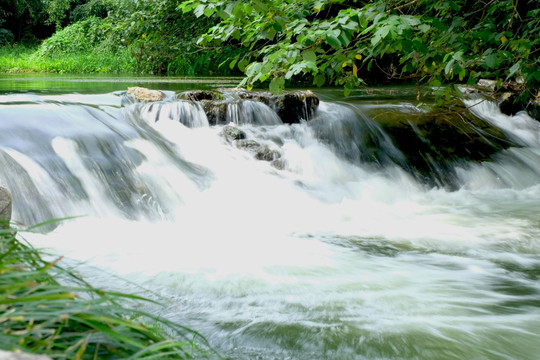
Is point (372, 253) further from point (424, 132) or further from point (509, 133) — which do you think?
point (509, 133)

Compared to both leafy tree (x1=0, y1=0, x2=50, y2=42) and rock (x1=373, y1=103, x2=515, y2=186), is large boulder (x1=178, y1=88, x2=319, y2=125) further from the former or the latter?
leafy tree (x1=0, y1=0, x2=50, y2=42)

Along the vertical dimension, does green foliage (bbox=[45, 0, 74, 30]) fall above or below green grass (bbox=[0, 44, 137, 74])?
above

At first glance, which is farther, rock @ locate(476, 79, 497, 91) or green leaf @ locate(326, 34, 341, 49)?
rock @ locate(476, 79, 497, 91)

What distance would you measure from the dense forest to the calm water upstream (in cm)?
121

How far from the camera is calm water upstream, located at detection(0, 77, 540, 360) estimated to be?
2.77 meters

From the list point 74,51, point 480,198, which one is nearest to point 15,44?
point 74,51

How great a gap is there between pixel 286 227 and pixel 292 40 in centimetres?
893

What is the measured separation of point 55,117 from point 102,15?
979 inches

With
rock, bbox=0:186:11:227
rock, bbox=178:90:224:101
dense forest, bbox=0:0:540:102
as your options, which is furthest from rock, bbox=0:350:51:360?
rock, bbox=178:90:224:101

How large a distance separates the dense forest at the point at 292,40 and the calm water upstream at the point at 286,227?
1215 mm

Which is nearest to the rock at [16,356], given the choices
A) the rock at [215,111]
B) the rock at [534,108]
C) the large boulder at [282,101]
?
the rock at [215,111]

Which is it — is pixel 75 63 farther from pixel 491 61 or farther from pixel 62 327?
pixel 62 327

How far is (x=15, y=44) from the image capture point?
2952 centimetres

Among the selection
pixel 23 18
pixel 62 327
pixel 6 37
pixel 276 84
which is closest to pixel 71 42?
pixel 6 37
